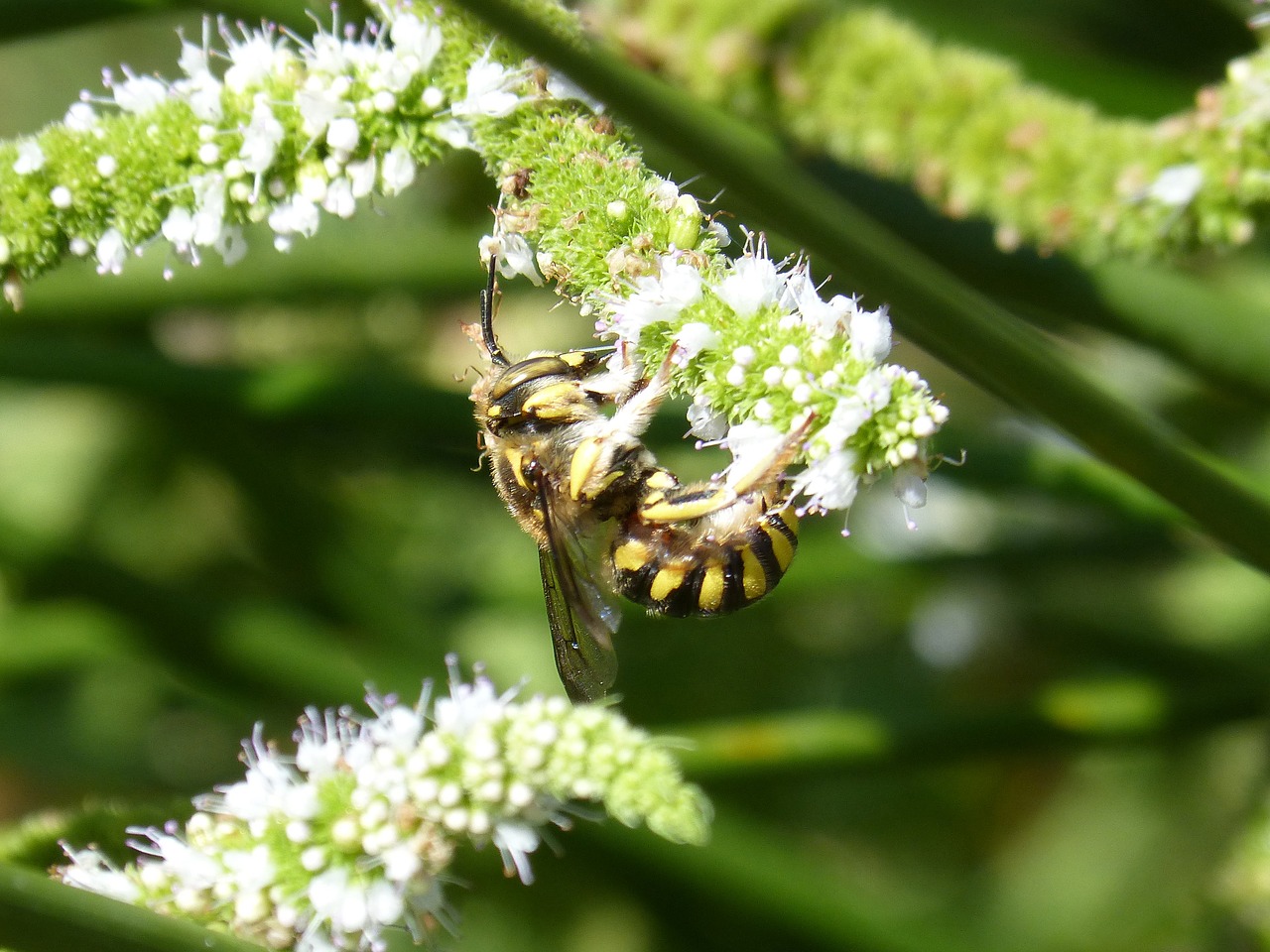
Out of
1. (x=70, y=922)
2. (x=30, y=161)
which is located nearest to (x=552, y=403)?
(x=30, y=161)

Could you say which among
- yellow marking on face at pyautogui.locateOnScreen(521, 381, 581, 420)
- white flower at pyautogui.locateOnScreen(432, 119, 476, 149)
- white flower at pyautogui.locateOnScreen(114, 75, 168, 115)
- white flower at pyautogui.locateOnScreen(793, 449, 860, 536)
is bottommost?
white flower at pyautogui.locateOnScreen(793, 449, 860, 536)

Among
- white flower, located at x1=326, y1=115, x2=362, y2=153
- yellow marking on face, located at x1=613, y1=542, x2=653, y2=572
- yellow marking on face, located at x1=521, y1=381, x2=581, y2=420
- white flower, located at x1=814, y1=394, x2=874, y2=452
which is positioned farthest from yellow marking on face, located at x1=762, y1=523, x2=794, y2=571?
white flower, located at x1=326, y1=115, x2=362, y2=153

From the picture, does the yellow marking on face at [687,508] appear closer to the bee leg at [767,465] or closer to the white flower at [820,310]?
the bee leg at [767,465]

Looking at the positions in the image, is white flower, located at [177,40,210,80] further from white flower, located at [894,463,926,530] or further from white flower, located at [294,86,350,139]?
white flower, located at [894,463,926,530]

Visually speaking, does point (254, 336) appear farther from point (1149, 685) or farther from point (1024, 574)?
point (1149, 685)

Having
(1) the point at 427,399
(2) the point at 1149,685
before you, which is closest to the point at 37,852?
(1) the point at 427,399

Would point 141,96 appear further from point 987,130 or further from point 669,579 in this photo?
point 987,130
